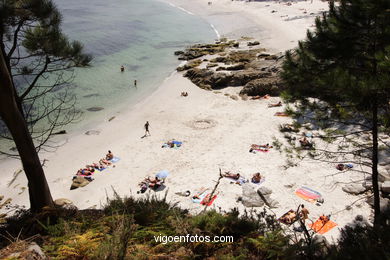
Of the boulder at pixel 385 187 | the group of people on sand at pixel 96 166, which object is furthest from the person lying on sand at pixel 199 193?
the boulder at pixel 385 187

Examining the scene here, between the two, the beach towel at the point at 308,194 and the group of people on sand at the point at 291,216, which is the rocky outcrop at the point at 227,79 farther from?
the group of people on sand at the point at 291,216

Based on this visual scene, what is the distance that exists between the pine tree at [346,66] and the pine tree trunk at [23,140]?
21.6 feet

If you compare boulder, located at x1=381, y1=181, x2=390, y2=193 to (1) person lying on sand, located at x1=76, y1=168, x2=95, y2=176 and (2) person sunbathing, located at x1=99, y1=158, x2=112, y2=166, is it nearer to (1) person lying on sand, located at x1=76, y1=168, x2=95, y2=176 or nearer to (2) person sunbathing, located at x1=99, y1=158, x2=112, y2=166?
(2) person sunbathing, located at x1=99, y1=158, x2=112, y2=166

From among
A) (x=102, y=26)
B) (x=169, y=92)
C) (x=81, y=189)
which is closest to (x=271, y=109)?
(x=169, y=92)

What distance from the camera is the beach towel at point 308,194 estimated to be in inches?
441

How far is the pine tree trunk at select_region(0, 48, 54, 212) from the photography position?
5.68 meters

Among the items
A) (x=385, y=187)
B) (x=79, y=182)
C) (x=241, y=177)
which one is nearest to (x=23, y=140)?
(x=79, y=182)

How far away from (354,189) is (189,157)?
7974mm

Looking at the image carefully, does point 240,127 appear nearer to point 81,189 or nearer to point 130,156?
point 130,156

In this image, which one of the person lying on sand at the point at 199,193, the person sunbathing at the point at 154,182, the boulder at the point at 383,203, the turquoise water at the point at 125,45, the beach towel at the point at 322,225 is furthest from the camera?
the turquoise water at the point at 125,45

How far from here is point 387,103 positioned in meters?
6.46

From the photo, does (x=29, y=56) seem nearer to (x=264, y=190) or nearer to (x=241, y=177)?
(x=241, y=177)

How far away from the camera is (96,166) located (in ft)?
48.8

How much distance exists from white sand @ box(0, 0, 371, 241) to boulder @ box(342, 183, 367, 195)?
0.25 meters
